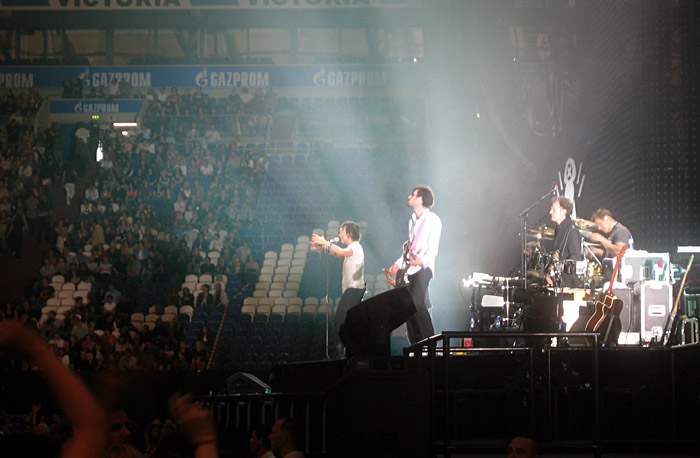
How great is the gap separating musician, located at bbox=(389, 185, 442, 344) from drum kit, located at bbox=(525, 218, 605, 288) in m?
2.09

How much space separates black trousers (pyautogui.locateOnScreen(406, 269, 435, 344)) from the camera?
27.0 feet

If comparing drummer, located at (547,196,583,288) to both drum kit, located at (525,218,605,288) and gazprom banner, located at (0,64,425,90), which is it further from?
gazprom banner, located at (0,64,425,90)

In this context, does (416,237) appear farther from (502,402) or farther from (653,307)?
(653,307)

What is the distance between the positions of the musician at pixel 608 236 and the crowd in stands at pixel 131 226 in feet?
20.9

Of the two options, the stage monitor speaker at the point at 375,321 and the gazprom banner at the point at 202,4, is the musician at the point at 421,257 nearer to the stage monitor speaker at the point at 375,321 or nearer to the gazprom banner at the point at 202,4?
the stage monitor speaker at the point at 375,321

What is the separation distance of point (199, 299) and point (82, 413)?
47.6 ft

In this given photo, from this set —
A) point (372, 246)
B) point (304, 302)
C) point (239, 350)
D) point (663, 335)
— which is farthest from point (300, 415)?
point (372, 246)

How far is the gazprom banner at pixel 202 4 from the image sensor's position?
80.7ft

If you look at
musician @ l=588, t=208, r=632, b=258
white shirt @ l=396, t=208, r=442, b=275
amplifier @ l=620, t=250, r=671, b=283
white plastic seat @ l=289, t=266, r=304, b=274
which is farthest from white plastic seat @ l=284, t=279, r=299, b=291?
white shirt @ l=396, t=208, r=442, b=275

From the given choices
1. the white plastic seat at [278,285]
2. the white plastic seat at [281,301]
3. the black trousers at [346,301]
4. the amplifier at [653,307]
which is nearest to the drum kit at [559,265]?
the amplifier at [653,307]

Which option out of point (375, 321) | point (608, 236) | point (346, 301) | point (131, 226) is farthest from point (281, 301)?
point (375, 321)

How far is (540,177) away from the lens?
14.5 metres

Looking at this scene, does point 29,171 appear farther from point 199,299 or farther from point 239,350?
point 239,350

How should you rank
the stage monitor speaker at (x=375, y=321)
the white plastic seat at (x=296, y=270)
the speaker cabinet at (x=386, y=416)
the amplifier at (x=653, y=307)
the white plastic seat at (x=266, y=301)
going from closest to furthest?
1. the speaker cabinet at (x=386, y=416)
2. the stage monitor speaker at (x=375, y=321)
3. the amplifier at (x=653, y=307)
4. the white plastic seat at (x=266, y=301)
5. the white plastic seat at (x=296, y=270)
